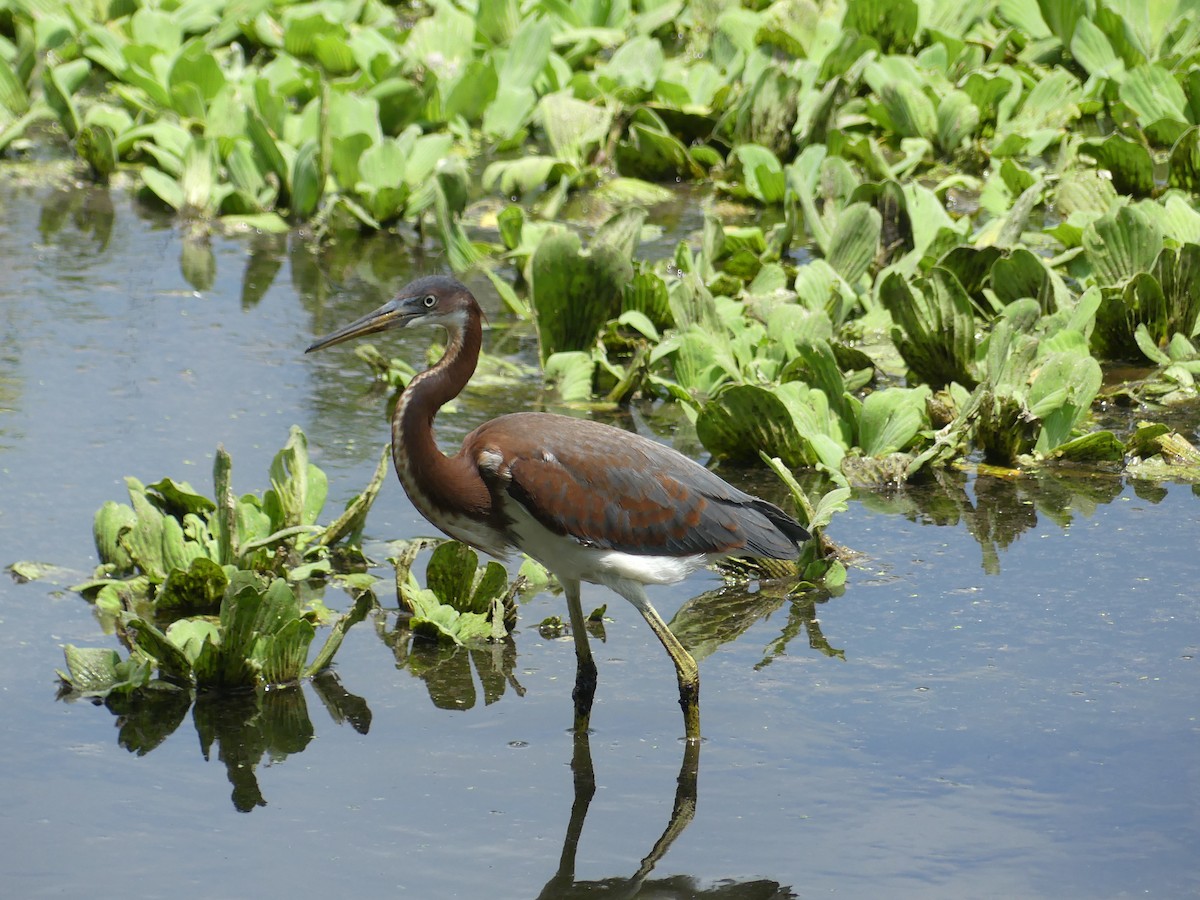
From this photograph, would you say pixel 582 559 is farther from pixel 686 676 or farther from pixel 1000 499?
pixel 1000 499

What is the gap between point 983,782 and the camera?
4.06 metres

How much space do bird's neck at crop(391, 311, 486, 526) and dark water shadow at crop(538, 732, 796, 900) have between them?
0.85 meters

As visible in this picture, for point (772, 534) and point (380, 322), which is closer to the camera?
point (380, 322)

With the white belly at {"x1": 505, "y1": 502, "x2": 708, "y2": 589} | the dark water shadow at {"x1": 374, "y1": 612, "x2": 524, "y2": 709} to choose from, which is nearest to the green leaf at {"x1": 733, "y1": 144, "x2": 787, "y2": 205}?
the dark water shadow at {"x1": 374, "y1": 612, "x2": 524, "y2": 709}

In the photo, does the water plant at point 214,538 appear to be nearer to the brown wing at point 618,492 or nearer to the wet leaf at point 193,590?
the wet leaf at point 193,590

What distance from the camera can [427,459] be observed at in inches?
169

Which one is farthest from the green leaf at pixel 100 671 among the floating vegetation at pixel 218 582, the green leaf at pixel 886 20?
the green leaf at pixel 886 20

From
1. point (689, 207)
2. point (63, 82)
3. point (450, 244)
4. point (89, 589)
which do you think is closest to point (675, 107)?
point (689, 207)

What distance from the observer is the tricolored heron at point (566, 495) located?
14.2ft

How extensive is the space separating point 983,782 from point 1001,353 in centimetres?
257

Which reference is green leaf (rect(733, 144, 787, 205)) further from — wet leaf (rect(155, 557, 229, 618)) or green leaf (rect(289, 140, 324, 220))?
wet leaf (rect(155, 557, 229, 618))

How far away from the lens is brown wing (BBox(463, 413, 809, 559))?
170 inches

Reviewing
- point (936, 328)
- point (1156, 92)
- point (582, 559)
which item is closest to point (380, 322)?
point (582, 559)

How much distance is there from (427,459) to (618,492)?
543 mm
